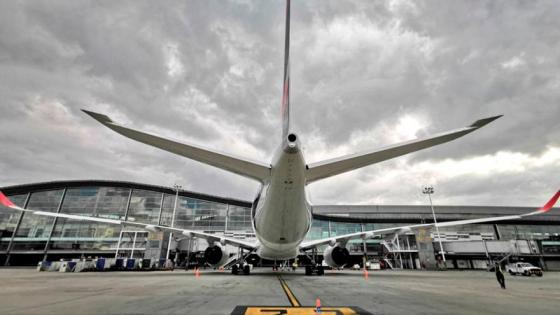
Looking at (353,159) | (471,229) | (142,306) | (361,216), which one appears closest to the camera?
(142,306)

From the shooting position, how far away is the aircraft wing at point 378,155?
5945 mm

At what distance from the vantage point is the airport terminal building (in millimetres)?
49812

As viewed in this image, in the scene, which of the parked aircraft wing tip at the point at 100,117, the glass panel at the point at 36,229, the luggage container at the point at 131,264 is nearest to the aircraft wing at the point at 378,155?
the parked aircraft wing tip at the point at 100,117

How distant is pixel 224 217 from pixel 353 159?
51.8 metres

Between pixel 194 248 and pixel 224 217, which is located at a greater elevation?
pixel 224 217

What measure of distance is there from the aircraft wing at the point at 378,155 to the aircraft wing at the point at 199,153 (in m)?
1.77

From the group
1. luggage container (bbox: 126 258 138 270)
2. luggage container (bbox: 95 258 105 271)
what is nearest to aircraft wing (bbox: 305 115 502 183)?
luggage container (bbox: 95 258 105 271)

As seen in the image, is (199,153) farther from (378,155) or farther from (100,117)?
(378,155)

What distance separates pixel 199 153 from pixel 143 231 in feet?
175

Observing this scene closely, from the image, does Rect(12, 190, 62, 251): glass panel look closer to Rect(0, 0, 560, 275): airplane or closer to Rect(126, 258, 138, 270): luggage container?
Rect(126, 258, 138, 270): luggage container

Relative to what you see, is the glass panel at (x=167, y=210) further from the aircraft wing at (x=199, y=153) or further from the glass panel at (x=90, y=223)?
the aircraft wing at (x=199, y=153)

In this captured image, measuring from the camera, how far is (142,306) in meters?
5.80

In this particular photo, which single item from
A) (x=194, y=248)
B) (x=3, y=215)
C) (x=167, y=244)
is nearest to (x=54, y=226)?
(x=3, y=215)

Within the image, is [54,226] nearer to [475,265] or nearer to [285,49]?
[285,49]
